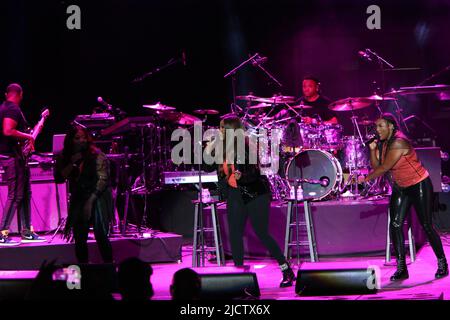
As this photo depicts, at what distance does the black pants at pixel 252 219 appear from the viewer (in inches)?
334

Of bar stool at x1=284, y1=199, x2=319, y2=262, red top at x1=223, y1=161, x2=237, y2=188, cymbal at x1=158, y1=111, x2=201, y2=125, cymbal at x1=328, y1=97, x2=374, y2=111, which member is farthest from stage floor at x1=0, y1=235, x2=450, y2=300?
cymbal at x1=328, y1=97, x2=374, y2=111

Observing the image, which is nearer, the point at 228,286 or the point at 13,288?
the point at 13,288

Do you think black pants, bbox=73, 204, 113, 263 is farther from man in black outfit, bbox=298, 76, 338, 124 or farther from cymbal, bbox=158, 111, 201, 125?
man in black outfit, bbox=298, 76, 338, 124

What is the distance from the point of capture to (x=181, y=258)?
1120 cm

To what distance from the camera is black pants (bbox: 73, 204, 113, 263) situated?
8672mm

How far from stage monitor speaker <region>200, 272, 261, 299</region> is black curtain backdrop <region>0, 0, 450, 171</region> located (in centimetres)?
815

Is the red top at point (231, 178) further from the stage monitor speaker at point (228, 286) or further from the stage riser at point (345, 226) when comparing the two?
the stage riser at point (345, 226)

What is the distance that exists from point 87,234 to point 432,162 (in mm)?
6072

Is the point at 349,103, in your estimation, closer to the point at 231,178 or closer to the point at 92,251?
the point at 231,178

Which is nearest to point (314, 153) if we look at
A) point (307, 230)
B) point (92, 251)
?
point (307, 230)

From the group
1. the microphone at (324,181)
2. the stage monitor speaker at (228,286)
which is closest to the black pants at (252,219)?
the stage monitor speaker at (228,286)

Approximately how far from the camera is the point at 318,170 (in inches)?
462
